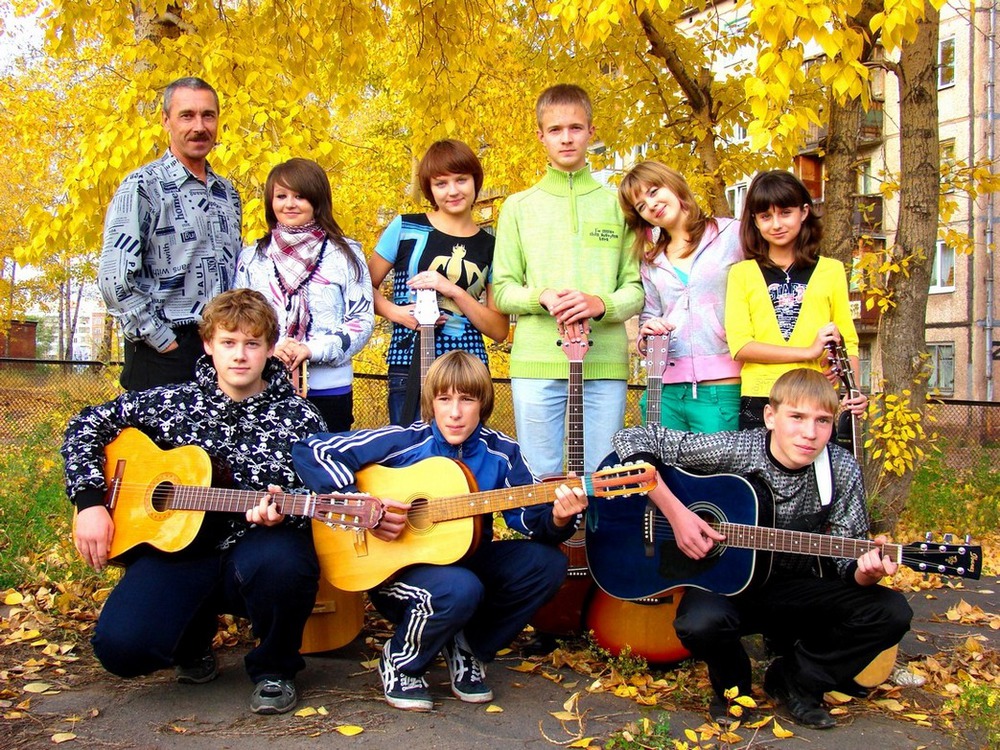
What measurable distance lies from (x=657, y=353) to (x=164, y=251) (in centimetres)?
224

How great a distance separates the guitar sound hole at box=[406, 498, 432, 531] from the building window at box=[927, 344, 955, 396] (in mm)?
21335

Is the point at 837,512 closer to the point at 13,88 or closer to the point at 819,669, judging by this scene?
the point at 819,669

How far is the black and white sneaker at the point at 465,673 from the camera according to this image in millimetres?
3562

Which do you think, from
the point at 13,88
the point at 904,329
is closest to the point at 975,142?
the point at 904,329

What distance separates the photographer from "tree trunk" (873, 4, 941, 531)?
7117 millimetres

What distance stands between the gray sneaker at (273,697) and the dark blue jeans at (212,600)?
0.04m

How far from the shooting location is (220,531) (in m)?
3.58

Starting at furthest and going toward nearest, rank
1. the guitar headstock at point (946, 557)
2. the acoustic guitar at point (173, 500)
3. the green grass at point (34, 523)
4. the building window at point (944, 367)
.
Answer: the building window at point (944, 367) < the green grass at point (34, 523) < the acoustic guitar at point (173, 500) < the guitar headstock at point (946, 557)

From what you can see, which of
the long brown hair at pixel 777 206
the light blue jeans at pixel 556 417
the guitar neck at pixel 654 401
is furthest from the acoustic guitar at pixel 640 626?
the long brown hair at pixel 777 206

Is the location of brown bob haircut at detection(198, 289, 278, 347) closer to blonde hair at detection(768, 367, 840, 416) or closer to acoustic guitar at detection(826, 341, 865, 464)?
blonde hair at detection(768, 367, 840, 416)

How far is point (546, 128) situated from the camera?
434 centimetres

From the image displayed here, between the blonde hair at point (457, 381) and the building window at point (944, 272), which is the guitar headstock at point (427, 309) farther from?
the building window at point (944, 272)

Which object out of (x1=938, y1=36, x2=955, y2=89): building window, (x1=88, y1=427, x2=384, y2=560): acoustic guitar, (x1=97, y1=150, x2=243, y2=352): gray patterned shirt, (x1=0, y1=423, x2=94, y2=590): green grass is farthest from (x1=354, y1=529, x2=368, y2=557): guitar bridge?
(x1=938, y1=36, x2=955, y2=89): building window

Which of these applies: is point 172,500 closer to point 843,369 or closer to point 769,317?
point 769,317
